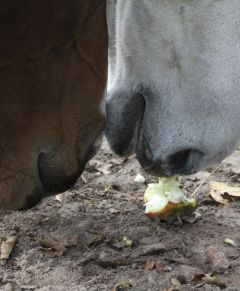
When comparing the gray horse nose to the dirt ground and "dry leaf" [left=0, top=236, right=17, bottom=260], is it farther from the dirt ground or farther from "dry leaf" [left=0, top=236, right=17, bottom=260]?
"dry leaf" [left=0, top=236, right=17, bottom=260]

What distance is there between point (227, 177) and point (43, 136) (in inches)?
59.2

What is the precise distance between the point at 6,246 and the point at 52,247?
6.3 inches

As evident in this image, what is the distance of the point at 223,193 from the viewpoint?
10.3 ft

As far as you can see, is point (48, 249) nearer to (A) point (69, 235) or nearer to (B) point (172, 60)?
(A) point (69, 235)

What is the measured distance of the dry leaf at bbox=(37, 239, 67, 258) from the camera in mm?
2717

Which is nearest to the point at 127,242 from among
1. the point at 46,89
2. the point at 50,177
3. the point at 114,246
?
the point at 114,246

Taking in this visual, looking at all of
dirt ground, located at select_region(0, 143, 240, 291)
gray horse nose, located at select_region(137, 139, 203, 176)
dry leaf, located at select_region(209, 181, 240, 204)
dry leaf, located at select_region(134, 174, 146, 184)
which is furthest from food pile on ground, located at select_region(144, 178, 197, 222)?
gray horse nose, located at select_region(137, 139, 203, 176)

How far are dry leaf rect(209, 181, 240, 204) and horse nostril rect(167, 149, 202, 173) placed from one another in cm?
88

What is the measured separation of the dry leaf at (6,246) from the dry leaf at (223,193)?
2.73 feet

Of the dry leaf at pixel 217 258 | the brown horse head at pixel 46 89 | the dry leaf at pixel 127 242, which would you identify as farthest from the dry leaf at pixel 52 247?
the brown horse head at pixel 46 89

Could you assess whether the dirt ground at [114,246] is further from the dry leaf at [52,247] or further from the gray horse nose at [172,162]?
the gray horse nose at [172,162]

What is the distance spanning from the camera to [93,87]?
2104 mm

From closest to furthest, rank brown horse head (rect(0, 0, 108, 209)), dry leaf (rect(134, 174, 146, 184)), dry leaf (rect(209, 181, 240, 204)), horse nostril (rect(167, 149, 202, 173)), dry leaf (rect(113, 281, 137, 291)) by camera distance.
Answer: brown horse head (rect(0, 0, 108, 209)) → horse nostril (rect(167, 149, 202, 173)) → dry leaf (rect(113, 281, 137, 291)) → dry leaf (rect(209, 181, 240, 204)) → dry leaf (rect(134, 174, 146, 184))

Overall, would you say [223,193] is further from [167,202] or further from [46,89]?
[46,89]
